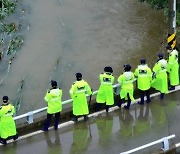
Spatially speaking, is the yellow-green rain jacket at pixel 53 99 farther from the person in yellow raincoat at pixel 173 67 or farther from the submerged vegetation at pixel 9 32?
the submerged vegetation at pixel 9 32

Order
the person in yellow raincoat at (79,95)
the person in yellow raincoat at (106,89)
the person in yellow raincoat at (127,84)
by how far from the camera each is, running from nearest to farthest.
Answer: the person in yellow raincoat at (79,95)
the person in yellow raincoat at (106,89)
the person in yellow raincoat at (127,84)

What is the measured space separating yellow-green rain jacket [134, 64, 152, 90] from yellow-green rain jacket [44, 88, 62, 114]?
7.75 ft

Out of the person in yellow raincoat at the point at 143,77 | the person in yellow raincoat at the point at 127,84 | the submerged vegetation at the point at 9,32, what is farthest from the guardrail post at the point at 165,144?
the submerged vegetation at the point at 9,32

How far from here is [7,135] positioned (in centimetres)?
1248

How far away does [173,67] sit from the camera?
1448 centimetres

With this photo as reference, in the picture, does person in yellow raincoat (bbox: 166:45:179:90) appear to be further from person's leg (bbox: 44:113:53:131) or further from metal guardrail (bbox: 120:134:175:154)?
person's leg (bbox: 44:113:53:131)

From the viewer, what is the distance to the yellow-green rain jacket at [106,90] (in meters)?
13.3

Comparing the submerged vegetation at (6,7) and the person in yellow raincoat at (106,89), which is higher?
the submerged vegetation at (6,7)

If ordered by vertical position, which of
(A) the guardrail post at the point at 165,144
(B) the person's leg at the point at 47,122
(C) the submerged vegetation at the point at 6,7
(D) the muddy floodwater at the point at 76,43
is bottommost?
(A) the guardrail post at the point at 165,144

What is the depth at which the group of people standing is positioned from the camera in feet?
41.0

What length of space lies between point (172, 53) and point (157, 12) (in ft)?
26.7

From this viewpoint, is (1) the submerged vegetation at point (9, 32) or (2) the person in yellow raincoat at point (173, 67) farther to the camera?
(1) the submerged vegetation at point (9, 32)

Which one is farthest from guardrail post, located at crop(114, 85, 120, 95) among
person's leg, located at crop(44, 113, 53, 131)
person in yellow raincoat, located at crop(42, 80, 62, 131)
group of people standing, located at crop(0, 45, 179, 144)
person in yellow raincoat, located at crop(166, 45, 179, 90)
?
person's leg, located at crop(44, 113, 53, 131)

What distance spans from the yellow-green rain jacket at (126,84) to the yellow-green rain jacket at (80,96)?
1011mm
